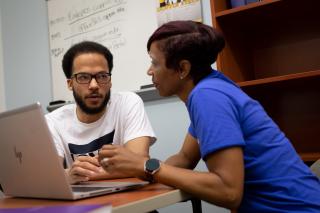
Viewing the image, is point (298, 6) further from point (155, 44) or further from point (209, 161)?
point (209, 161)

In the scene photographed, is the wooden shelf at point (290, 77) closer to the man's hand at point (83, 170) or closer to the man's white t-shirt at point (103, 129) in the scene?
the man's white t-shirt at point (103, 129)

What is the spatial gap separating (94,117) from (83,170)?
57 centimetres

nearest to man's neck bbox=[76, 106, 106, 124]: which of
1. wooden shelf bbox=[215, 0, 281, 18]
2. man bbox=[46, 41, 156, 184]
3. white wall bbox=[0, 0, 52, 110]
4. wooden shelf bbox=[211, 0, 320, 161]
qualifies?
man bbox=[46, 41, 156, 184]

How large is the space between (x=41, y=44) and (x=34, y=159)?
236cm

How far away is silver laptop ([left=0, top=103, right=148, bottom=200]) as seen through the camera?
0.82m

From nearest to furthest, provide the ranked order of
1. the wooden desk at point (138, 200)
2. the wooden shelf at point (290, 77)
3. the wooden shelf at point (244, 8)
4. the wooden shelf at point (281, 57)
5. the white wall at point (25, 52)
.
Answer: the wooden desk at point (138, 200), the wooden shelf at point (290, 77), the wooden shelf at point (244, 8), the wooden shelf at point (281, 57), the white wall at point (25, 52)

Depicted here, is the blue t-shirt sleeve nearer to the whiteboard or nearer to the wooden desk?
the wooden desk

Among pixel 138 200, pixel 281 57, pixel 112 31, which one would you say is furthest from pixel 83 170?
pixel 112 31

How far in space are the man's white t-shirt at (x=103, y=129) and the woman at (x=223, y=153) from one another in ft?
1.70

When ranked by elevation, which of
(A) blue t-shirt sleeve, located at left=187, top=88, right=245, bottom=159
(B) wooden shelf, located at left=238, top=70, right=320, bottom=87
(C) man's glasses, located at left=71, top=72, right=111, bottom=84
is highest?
(C) man's glasses, located at left=71, top=72, right=111, bottom=84

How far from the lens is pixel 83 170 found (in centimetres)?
116

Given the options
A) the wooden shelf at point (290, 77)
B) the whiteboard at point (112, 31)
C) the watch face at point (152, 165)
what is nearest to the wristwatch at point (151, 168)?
the watch face at point (152, 165)

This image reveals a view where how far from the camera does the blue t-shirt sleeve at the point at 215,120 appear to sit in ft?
2.95

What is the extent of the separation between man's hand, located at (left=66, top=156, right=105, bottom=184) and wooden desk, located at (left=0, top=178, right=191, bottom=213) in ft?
0.67
